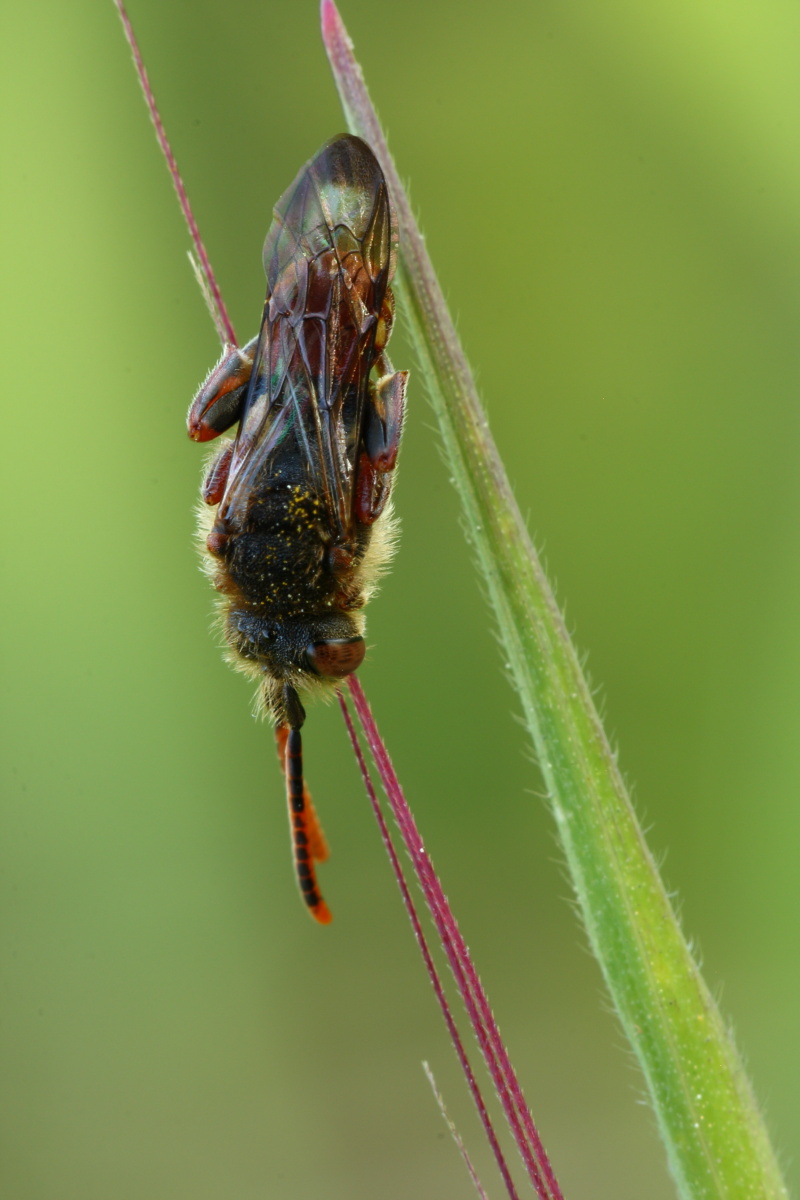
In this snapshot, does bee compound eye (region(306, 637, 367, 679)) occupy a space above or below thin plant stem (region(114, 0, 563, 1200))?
above

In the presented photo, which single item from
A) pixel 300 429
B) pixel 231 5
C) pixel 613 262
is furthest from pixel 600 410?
pixel 300 429

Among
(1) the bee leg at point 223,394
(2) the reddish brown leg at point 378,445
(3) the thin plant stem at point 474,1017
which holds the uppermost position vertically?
(1) the bee leg at point 223,394

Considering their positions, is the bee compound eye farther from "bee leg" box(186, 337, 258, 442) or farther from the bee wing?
"bee leg" box(186, 337, 258, 442)

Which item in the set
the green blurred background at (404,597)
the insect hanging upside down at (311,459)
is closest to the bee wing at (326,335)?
the insect hanging upside down at (311,459)

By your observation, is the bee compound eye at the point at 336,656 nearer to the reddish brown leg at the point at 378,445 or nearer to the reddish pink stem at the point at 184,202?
the reddish brown leg at the point at 378,445

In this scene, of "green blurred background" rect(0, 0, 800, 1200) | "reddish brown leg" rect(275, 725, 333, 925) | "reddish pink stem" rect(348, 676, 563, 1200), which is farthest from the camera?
"green blurred background" rect(0, 0, 800, 1200)

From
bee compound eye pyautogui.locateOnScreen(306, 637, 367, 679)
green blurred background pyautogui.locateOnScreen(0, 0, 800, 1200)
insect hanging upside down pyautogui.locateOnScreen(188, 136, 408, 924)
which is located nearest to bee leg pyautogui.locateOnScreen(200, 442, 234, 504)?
insect hanging upside down pyautogui.locateOnScreen(188, 136, 408, 924)

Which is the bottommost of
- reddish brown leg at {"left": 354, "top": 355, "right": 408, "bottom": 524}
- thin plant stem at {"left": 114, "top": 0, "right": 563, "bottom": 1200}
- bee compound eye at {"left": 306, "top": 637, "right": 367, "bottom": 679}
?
thin plant stem at {"left": 114, "top": 0, "right": 563, "bottom": 1200}
